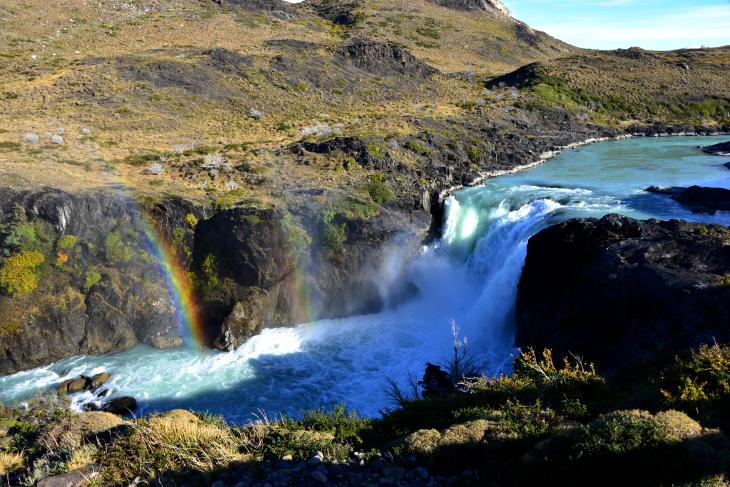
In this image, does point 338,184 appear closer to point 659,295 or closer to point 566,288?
point 566,288

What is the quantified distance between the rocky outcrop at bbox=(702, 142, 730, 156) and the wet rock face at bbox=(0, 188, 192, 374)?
2113 inches

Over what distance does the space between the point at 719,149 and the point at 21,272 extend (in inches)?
2455

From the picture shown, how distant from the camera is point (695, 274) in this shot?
61.2 ft

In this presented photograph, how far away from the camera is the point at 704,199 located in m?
31.7

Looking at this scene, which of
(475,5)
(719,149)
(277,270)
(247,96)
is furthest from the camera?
(475,5)

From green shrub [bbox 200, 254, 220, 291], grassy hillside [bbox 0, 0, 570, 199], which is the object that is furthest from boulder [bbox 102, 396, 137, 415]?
grassy hillside [bbox 0, 0, 570, 199]

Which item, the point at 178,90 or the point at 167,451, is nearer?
the point at 167,451

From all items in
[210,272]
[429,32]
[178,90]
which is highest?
[429,32]

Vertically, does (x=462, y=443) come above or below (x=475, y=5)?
below

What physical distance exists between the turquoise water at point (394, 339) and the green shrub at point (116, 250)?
5482mm

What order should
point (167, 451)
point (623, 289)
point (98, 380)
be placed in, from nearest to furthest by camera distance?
point (167, 451)
point (623, 289)
point (98, 380)

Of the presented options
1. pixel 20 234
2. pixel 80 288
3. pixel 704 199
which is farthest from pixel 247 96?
pixel 704 199

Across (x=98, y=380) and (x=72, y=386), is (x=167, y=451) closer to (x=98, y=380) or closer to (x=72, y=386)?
(x=98, y=380)

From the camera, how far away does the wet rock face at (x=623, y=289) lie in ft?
55.5
